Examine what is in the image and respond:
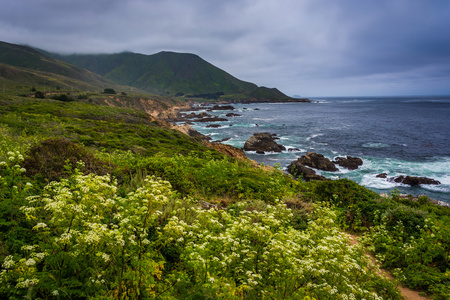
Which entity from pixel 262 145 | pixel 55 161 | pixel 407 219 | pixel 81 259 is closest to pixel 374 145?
pixel 262 145

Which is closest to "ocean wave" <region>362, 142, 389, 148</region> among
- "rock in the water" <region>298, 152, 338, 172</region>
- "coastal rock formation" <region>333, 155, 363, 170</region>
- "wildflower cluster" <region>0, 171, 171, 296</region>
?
"coastal rock formation" <region>333, 155, 363, 170</region>

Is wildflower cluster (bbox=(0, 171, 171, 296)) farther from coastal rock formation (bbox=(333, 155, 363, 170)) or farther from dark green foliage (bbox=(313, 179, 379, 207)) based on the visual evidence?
coastal rock formation (bbox=(333, 155, 363, 170))

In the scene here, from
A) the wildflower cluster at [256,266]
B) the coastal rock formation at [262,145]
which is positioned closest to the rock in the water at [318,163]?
the coastal rock formation at [262,145]

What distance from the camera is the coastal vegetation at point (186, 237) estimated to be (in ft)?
9.20

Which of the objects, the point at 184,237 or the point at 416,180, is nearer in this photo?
the point at 184,237

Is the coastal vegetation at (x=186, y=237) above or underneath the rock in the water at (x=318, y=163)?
above

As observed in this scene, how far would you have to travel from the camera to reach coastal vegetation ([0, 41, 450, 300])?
2.80 m

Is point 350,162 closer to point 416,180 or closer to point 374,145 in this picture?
point 416,180

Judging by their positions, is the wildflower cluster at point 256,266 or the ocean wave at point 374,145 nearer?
the wildflower cluster at point 256,266

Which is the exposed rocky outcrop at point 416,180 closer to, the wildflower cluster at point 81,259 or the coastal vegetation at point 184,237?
the coastal vegetation at point 184,237

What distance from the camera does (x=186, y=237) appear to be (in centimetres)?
387

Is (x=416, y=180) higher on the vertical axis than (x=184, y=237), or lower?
lower

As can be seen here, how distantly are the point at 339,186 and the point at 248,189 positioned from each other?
197 inches

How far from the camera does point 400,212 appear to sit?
895 centimetres
